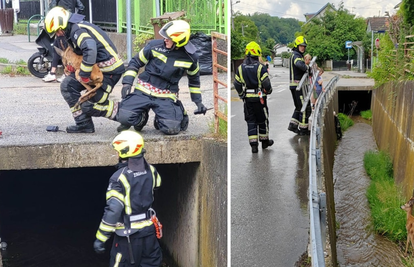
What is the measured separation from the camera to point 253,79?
851cm

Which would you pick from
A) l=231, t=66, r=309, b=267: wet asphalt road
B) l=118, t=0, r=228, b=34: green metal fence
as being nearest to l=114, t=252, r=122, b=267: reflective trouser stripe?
l=231, t=66, r=309, b=267: wet asphalt road

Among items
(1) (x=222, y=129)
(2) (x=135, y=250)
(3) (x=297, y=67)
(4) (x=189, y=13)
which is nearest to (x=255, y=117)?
(3) (x=297, y=67)

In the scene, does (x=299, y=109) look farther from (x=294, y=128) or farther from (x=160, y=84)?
(x=160, y=84)

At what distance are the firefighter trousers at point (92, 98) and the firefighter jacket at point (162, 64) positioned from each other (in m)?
0.37

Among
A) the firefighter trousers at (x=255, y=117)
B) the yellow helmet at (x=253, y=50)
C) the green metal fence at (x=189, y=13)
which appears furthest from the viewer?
the firefighter trousers at (x=255, y=117)

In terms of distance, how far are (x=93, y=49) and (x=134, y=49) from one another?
489cm

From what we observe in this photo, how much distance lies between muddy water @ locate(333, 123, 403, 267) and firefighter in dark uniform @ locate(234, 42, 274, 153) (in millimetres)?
1555

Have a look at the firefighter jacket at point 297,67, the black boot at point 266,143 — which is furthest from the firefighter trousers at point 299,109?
the black boot at point 266,143

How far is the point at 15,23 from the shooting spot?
52.7ft

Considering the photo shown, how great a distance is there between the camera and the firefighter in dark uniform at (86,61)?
541 centimetres

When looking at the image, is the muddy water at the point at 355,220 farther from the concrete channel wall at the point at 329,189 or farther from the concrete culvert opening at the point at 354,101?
the concrete culvert opening at the point at 354,101

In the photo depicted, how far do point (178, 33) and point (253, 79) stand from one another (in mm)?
3360

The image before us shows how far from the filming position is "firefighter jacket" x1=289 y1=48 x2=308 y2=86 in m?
9.23

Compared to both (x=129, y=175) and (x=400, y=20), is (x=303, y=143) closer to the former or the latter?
(x=400, y=20)
